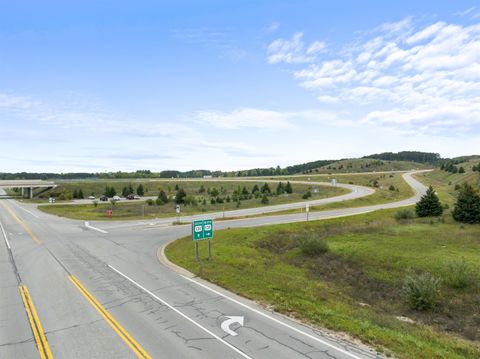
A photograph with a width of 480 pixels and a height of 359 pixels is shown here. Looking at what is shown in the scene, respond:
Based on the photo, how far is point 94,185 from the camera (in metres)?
130

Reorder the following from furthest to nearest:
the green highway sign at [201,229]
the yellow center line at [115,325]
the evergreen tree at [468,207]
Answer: the evergreen tree at [468,207] < the green highway sign at [201,229] < the yellow center line at [115,325]

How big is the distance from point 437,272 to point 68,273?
22347 mm

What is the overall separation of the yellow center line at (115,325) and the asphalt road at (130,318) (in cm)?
3

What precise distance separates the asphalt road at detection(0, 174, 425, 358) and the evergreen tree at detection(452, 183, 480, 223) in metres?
32.0

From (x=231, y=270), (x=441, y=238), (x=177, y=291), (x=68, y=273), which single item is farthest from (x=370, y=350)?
(x=441, y=238)

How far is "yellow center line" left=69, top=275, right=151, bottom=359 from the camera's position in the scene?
983 centimetres

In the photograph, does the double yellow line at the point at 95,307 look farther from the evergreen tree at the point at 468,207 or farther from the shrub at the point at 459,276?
the evergreen tree at the point at 468,207

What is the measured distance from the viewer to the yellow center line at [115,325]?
387 inches

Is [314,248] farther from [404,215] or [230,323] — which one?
[404,215]

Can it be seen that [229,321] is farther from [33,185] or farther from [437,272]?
[33,185]

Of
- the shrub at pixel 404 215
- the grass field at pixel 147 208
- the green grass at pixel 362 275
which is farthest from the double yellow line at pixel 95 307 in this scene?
the shrub at pixel 404 215

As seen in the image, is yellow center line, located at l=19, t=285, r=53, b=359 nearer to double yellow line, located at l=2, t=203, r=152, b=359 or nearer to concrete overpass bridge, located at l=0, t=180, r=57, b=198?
double yellow line, located at l=2, t=203, r=152, b=359

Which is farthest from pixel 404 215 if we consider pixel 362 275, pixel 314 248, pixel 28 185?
pixel 28 185

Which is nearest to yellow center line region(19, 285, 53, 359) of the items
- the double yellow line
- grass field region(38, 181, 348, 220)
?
the double yellow line
